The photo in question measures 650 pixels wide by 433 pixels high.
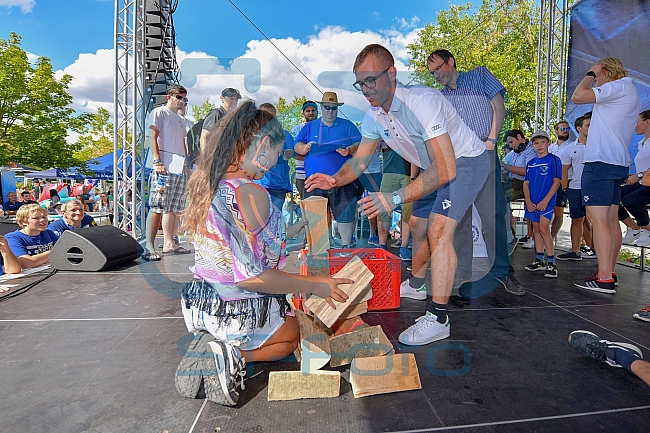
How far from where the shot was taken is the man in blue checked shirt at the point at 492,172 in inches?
125

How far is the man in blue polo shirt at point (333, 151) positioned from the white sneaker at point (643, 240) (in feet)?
9.09

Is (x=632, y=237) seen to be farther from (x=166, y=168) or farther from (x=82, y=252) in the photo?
(x=82, y=252)

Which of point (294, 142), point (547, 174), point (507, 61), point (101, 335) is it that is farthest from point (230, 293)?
point (507, 61)

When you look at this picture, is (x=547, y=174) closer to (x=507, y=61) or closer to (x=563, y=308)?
(x=563, y=308)

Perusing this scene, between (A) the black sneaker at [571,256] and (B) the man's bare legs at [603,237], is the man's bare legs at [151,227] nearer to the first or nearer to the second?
(B) the man's bare legs at [603,237]

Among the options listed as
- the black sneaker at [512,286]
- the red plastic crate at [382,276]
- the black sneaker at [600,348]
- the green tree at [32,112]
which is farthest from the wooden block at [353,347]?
the green tree at [32,112]

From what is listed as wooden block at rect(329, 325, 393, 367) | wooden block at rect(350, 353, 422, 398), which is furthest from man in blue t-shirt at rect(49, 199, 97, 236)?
wooden block at rect(350, 353, 422, 398)

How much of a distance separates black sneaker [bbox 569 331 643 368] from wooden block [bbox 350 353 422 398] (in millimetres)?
913

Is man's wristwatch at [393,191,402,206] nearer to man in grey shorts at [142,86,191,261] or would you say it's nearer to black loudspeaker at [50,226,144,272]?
black loudspeaker at [50,226,144,272]

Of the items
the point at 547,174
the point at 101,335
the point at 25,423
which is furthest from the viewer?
the point at 547,174

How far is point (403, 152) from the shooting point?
2543mm

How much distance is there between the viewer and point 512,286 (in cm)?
314

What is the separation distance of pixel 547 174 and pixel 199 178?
378cm

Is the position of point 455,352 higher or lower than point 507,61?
lower
